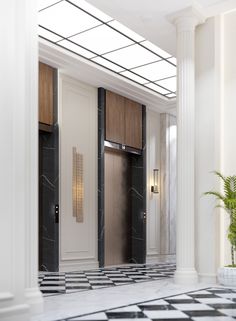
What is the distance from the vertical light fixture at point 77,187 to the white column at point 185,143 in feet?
9.40

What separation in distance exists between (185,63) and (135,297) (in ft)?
11.4

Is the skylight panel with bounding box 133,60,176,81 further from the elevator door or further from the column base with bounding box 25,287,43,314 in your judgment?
the column base with bounding box 25,287,43,314

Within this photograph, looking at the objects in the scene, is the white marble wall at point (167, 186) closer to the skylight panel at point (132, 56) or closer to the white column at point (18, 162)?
the skylight panel at point (132, 56)

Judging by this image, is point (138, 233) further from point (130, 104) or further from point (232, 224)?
point (232, 224)

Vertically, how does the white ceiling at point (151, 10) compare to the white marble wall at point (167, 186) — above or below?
above

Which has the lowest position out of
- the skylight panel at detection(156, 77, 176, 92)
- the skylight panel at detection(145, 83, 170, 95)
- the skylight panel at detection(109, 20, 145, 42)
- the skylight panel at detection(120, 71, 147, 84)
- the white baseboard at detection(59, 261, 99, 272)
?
the white baseboard at detection(59, 261, 99, 272)

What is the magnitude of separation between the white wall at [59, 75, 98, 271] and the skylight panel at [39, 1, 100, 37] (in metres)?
1.32

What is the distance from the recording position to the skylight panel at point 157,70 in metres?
9.69

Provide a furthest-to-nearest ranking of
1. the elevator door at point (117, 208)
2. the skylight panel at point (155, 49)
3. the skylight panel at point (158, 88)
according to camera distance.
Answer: the skylight panel at point (158, 88) → the elevator door at point (117, 208) → the skylight panel at point (155, 49)

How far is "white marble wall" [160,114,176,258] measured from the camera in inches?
479

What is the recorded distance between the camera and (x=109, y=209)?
10445 mm

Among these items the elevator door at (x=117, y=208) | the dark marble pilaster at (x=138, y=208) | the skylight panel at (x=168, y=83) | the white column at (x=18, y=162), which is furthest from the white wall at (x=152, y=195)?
the white column at (x=18, y=162)

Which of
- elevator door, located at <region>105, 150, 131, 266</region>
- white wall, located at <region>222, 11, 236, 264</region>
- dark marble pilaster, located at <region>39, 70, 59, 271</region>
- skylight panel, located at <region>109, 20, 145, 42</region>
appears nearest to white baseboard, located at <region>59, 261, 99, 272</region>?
dark marble pilaster, located at <region>39, 70, 59, 271</region>

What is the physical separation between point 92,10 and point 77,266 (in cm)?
467
